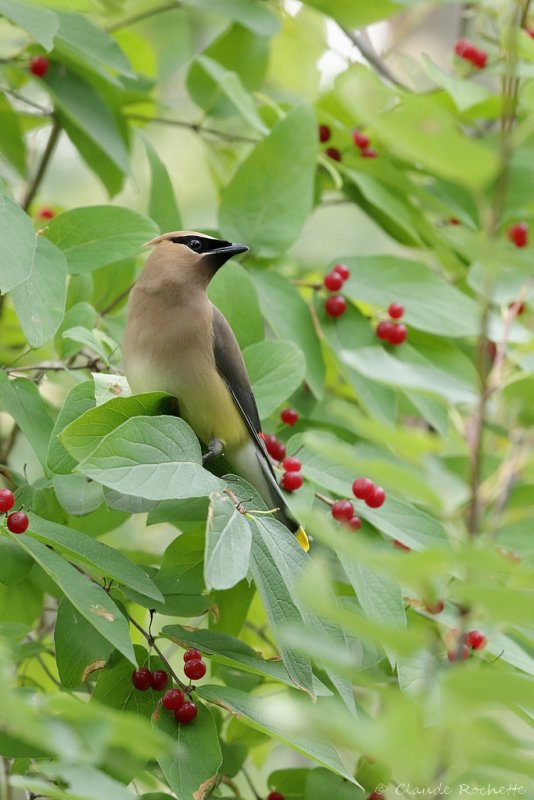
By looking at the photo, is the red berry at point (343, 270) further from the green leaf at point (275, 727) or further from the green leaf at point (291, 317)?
the green leaf at point (275, 727)

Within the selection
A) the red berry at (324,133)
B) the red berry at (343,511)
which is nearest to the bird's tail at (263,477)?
the red berry at (343,511)

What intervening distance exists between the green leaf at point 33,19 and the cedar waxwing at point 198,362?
2.41 feet

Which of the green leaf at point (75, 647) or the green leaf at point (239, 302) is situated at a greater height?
the green leaf at point (239, 302)

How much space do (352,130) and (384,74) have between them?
0.65 m

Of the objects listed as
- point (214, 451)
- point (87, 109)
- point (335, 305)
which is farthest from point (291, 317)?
point (87, 109)

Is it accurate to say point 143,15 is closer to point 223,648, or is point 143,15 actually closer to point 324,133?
point 324,133

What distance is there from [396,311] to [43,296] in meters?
1.18

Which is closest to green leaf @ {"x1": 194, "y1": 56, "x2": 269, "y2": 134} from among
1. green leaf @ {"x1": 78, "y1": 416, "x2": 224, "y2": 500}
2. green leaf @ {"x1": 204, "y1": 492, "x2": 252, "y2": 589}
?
green leaf @ {"x1": 78, "y1": 416, "x2": 224, "y2": 500}

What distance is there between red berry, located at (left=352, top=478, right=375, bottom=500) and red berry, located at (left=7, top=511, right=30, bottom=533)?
88cm

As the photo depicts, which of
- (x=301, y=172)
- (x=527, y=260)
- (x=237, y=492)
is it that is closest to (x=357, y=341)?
(x=301, y=172)

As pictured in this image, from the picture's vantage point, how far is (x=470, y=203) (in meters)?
3.59

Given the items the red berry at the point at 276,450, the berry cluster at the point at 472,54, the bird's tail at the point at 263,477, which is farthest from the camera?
the berry cluster at the point at 472,54

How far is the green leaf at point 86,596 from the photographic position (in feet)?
6.50

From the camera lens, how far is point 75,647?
2.34m
